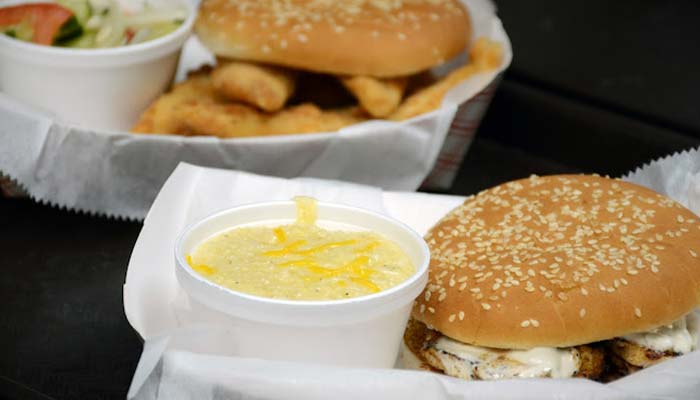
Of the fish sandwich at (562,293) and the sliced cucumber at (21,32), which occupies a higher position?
the fish sandwich at (562,293)

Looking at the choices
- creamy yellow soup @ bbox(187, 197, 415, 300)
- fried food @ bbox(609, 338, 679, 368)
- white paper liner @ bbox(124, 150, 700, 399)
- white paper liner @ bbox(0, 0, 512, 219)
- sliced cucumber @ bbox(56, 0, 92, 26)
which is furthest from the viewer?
sliced cucumber @ bbox(56, 0, 92, 26)

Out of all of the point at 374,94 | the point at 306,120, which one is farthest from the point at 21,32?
the point at 374,94

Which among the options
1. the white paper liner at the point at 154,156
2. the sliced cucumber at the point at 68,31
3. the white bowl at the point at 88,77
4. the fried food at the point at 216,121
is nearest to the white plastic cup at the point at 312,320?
the white paper liner at the point at 154,156

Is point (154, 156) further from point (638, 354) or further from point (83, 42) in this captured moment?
point (638, 354)

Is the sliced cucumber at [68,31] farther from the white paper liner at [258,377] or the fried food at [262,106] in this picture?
the white paper liner at [258,377]

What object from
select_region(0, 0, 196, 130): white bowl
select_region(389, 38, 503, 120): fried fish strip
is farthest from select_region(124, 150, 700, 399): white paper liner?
select_region(389, 38, 503, 120): fried fish strip

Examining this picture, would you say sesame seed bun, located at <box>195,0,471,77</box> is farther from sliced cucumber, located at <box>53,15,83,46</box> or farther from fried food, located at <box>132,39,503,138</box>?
sliced cucumber, located at <box>53,15,83,46</box>
